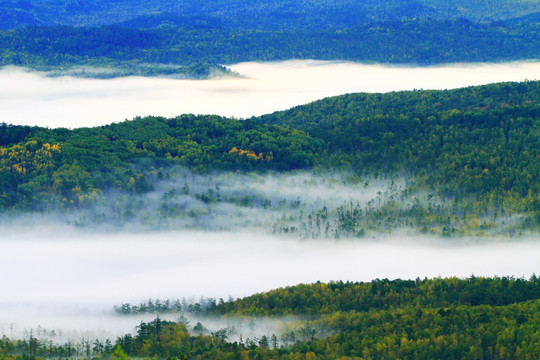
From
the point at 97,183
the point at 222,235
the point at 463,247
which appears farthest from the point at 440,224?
the point at 97,183

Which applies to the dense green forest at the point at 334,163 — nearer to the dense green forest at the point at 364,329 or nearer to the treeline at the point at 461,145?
the treeline at the point at 461,145

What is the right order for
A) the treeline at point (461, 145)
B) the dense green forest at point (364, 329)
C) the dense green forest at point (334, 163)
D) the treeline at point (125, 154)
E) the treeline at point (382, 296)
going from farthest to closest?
1. the treeline at point (125, 154)
2. the treeline at point (461, 145)
3. the dense green forest at point (334, 163)
4. the treeline at point (382, 296)
5. the dense green forest at point (364, 329)

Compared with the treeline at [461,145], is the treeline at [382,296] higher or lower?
lower

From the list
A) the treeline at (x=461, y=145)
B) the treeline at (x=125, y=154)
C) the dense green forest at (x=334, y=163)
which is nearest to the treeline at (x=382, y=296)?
the dense green forest at (x=334, y=163)

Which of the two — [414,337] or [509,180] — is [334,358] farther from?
[509,180]

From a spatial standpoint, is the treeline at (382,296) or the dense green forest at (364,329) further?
the treeline at (382,296)

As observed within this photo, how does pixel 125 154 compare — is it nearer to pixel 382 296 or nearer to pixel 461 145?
pixel 461 145
